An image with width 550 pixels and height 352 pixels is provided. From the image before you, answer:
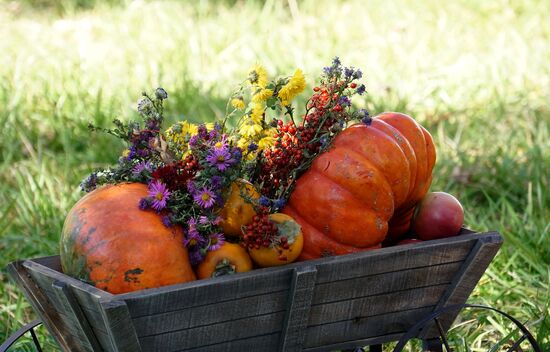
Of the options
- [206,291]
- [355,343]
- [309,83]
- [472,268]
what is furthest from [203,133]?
[309,83]

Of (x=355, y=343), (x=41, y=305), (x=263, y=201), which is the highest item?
(x=263, y=201)

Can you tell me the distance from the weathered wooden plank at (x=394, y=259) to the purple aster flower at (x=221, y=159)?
0.34 metres

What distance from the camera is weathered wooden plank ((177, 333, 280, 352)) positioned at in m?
2.05

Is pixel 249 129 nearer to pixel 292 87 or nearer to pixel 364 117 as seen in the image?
pixel 292 87

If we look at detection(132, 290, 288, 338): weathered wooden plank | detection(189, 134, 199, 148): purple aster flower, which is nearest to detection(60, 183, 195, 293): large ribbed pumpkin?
detection(132, 290, 288, 338): weathered wooden plank

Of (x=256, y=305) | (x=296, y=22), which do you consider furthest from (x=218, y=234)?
(x=296, y=22)

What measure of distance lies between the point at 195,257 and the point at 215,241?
6 centimetres

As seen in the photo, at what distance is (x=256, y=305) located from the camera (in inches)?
80.4

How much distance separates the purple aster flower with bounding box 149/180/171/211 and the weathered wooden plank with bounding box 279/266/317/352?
37cm

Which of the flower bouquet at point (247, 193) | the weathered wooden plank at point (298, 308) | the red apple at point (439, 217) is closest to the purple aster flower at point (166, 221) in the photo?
the flower bouquet at point (247, 193)

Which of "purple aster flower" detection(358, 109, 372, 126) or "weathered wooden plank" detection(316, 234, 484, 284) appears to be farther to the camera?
"purple aster flower" detection(358, 109, 372, 126)

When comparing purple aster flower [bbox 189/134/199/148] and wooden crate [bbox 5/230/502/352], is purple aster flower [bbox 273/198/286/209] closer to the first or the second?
wooden crate [bbox 5/230/502/352]

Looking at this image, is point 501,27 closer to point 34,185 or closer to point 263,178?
point 34,185

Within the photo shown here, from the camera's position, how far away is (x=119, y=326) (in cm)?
185
